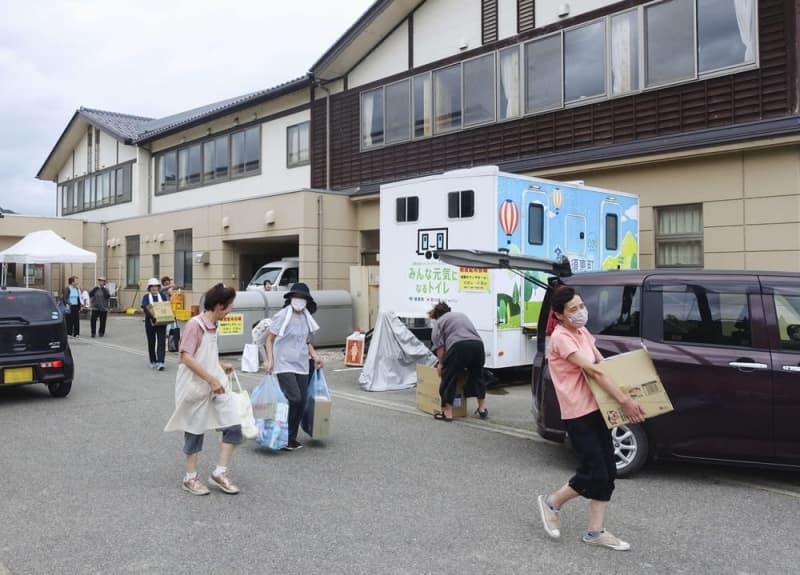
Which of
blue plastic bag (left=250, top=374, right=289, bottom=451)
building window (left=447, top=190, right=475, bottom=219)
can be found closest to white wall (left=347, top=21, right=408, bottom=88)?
building window (left=447, top=190, right=475, bottom=219)

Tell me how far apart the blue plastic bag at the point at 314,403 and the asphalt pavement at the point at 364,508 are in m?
0.23

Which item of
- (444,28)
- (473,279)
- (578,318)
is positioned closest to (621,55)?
(444,28)

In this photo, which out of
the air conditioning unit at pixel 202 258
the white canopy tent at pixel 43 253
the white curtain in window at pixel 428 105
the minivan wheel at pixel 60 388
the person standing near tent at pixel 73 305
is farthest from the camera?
the air conditioning unit at pixel 202 258

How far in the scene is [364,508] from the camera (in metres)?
5.18

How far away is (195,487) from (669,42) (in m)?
11.7

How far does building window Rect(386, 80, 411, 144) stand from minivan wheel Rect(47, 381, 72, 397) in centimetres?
1069

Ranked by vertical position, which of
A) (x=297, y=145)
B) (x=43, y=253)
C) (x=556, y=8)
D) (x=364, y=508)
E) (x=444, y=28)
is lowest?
(x=364, y=508)

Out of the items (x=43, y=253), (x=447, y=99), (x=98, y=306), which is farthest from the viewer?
(x=43, y=253)

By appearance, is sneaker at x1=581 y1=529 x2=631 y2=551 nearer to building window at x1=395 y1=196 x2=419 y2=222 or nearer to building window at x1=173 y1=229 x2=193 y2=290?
building window at x1=395 y1=196 x2=419 y2=222

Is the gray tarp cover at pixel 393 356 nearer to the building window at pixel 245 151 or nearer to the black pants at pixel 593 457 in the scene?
the black pants at pixel 593 457

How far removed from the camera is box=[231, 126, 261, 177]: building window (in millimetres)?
23281

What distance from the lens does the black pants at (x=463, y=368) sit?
27.0 feet

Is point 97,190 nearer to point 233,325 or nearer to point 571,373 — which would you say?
point 233,325

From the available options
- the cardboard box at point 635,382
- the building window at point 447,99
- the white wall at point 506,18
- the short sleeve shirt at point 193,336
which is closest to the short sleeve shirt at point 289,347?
the short sleeve shirt at point 193,336
